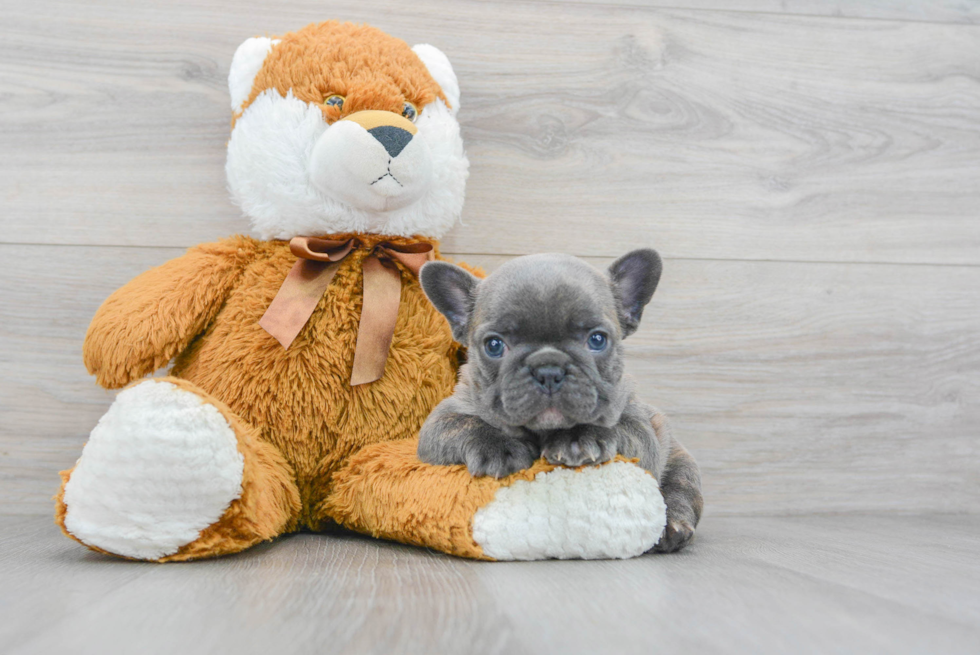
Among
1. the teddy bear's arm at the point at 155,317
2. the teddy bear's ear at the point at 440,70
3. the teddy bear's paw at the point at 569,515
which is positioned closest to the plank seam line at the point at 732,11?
the teddy bear's ear at the point at 440,70

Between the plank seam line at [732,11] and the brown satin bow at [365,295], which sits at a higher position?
the plank seam line at [732,11]

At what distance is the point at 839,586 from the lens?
854 mm

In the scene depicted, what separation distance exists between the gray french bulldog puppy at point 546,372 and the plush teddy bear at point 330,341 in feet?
0.14

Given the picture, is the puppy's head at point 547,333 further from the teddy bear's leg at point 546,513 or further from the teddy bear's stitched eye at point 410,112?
the teddy bear's stitched eye at point 410,112

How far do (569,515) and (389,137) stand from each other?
24.3 inches

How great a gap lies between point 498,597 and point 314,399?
0.50 metres

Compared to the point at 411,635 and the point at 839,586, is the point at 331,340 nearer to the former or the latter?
the point at 411,635

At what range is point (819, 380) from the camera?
1.57m

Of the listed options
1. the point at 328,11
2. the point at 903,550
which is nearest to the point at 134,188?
the point at 328,11

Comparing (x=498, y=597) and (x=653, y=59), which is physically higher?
(x=653, y=59)

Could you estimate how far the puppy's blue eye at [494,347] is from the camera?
101 cm

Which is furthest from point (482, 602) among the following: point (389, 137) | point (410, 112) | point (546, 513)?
point (410, 112)

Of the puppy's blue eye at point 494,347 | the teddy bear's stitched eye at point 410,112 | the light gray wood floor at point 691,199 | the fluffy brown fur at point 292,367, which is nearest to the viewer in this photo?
the puppy's blue eye at point 494,347

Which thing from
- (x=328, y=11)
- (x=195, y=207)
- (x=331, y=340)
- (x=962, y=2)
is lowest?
(x=331, y=340)
